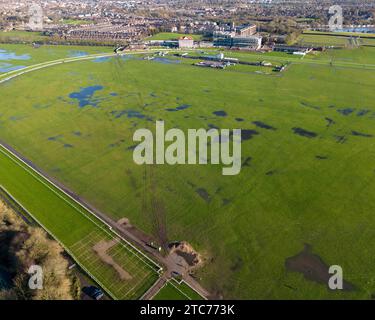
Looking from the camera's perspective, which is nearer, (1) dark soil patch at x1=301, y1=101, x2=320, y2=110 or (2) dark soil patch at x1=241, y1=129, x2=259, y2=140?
(2) dark soil patch at x1=241, y1=129, x2=259, y2=140

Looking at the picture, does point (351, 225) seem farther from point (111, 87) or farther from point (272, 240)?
point (111, 87)

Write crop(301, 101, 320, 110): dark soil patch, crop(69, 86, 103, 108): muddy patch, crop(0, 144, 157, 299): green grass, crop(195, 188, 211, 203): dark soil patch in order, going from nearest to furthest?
crop(0, 144, 157, 299): green grass
crop(195, 188, 211, 203): dark soil patch
crop(301, 101, 320, 110): dark soil patch
crop(69, 86, 103, 108): muddy patch


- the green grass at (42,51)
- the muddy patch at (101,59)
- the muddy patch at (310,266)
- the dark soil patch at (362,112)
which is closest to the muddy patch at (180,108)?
the dark soil patch at (362,112)

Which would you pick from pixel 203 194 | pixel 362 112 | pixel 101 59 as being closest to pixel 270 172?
pixel 203 194

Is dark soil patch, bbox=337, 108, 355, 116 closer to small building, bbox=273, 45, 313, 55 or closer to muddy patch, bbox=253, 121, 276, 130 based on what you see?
muddy patch, bbox=253, 121, 276, 130

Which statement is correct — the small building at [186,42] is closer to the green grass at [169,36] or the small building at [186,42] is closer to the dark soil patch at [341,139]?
the green grass at [169,36]

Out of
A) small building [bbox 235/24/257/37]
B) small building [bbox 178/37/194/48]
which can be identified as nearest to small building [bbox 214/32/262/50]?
small building [bbox 235/24/257/37]
